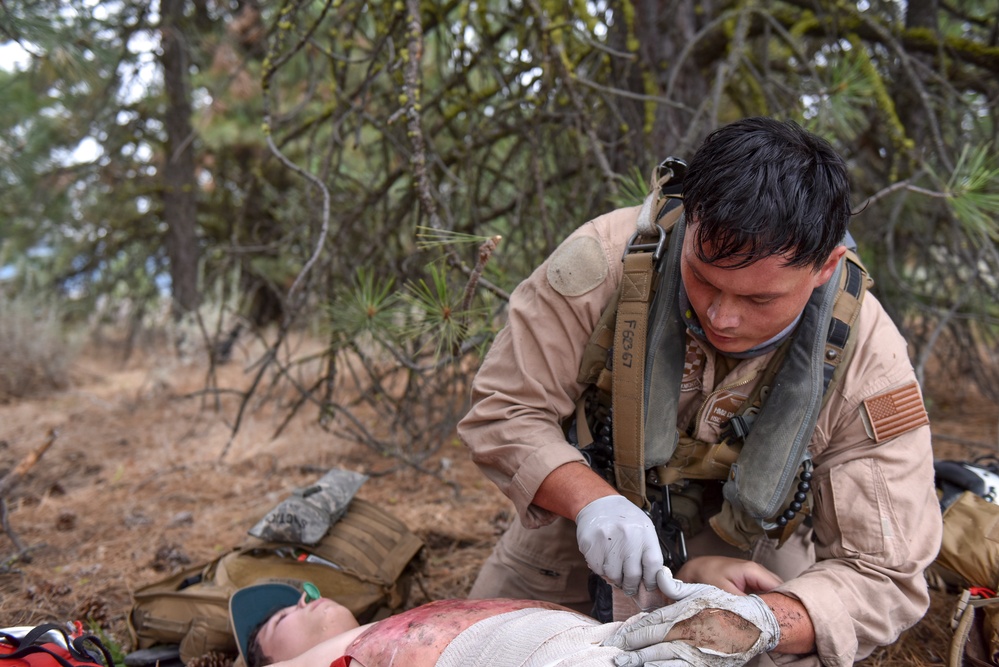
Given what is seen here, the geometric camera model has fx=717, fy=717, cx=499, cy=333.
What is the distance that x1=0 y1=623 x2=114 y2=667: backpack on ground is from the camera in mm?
1558

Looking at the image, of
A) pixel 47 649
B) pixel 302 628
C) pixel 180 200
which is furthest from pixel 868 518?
pixel 180 200

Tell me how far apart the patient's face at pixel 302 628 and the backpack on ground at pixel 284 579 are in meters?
0.19

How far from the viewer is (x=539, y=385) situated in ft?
5.32

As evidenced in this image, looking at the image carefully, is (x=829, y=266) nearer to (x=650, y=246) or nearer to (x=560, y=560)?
(x=650, y=246)

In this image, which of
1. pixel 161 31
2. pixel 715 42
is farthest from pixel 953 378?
pixel 161 31

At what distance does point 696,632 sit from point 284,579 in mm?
1297

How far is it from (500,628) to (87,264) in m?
5.99

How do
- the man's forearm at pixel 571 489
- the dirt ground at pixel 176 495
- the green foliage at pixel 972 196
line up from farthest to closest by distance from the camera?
the dirt ground at pixel 176 495
the green foliage at pixel 972 196
the man's forearm at pixel 571 489

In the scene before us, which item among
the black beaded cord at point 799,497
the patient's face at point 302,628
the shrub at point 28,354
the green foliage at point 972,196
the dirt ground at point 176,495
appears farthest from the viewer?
the shrub at point 28,354

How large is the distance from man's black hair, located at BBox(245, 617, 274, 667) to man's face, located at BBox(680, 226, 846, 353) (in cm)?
140

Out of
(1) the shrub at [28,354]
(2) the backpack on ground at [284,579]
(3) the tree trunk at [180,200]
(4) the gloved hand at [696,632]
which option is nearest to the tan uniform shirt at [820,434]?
(4) the gloved hand at [696,632]

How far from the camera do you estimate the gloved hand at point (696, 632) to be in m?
1.26

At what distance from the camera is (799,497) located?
162 centimetres

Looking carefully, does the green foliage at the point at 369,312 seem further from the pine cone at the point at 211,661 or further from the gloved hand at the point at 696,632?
the gloved hand at the point at 696,632
